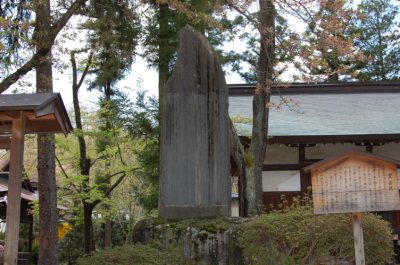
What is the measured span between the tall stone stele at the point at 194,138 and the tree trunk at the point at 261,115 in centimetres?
225

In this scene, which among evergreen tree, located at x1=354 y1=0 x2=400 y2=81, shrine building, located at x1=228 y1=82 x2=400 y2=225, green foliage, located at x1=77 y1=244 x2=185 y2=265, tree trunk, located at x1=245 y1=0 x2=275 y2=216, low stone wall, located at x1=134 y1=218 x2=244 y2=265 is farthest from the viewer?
evergreen tree, located at x1=354 y1=0 x2=400 y2=81

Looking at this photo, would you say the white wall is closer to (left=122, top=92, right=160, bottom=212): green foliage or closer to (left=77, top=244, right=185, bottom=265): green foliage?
(left=122, top=92, right=160, bottom=212): green foliage

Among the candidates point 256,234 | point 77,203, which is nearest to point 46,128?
point 256,234

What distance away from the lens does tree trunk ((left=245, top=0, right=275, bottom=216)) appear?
32.9ft

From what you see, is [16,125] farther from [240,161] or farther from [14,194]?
[240,161]

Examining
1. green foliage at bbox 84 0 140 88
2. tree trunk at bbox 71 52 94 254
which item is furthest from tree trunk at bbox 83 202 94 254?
green foliage at bbox 84 0 140 88

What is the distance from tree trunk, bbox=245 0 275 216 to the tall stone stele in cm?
225

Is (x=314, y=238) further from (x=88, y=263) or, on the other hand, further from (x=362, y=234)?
(x=88, y=263)

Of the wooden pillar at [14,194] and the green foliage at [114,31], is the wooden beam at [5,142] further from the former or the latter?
the green foliage at [114,31]

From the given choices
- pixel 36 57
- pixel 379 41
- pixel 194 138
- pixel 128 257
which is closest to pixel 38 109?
pixel 128 257

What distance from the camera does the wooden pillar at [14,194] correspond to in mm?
5551

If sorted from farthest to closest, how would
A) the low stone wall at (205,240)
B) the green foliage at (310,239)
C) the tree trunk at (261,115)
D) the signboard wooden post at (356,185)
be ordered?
the tree trunk at (261,115), the low stone wall at (205,240), the green foliage at (310,239), the signboard wooden post at (356,185)

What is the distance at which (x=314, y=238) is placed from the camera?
6.24 meters

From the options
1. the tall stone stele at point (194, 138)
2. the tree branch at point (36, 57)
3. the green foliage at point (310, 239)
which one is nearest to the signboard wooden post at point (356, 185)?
the green foliage at point (310, 239)
